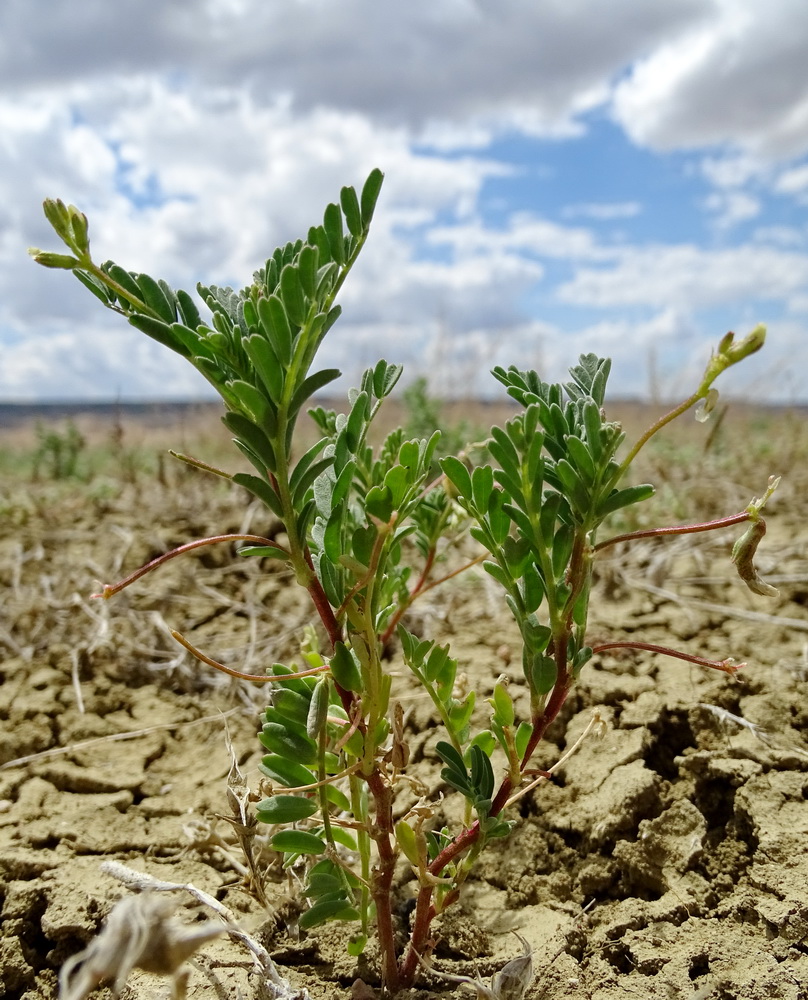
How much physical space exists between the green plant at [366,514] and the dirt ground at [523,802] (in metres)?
0.30

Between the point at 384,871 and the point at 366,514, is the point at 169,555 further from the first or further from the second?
the point at 384,871

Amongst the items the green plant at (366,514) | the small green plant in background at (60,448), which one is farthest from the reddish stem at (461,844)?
the small green plant in background at (60,448)

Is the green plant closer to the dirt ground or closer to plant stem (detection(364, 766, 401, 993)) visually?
plant stem (detection(364, 766, 401, 993))

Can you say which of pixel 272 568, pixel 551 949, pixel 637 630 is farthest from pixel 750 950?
pixel 272 568

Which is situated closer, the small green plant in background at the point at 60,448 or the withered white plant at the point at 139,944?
the withered white plant at the point at 139,944

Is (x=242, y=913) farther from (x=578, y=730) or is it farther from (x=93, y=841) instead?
(x=578, y=730)

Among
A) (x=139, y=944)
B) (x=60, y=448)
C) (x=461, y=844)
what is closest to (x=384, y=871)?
(x=461, y=844)

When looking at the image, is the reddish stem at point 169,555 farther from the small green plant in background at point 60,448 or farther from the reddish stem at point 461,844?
the small green plant in background at point 60,448

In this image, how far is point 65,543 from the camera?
12.8 feet

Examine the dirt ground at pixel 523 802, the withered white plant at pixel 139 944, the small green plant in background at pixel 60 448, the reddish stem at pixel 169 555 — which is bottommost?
the dirt ground at pixel 523 802

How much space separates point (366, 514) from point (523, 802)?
1.10m

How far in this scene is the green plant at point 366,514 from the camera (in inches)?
46.6

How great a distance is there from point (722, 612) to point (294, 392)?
2210 millimetres

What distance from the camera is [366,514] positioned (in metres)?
1.28
